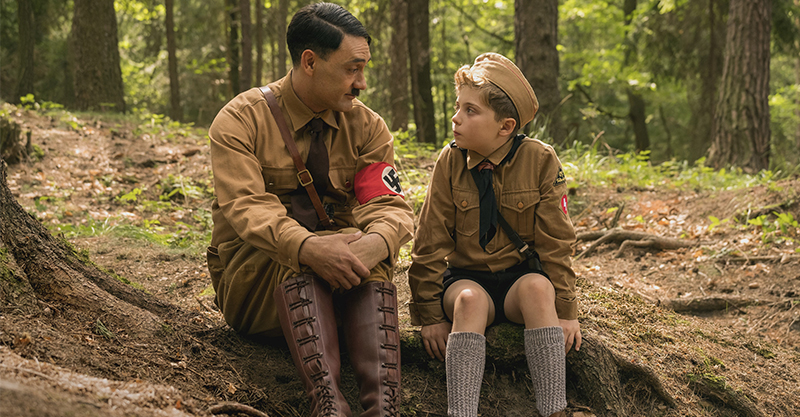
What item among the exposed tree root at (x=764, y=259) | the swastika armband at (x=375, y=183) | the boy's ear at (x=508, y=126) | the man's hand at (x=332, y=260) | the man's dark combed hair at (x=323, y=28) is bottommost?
the exposed tree root at (x=764, y=259)

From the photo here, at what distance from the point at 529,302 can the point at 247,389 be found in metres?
1.27

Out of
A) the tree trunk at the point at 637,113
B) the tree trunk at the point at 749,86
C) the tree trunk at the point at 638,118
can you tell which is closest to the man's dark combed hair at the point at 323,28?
the tree trunk at the point at 749,86

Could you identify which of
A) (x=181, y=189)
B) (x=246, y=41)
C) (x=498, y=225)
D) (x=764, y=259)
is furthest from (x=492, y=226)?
(x=246, y=41)

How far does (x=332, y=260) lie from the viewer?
2.26 metres

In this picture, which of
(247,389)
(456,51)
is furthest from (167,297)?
(456,51)

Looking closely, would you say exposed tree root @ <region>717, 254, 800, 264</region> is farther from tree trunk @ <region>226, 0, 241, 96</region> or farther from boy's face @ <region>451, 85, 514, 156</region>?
tree trunk @ <region>226, 0, 241, 96</region>

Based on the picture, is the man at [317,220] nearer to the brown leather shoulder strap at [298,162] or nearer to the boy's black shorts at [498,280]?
the brown leather shoulder strap at [298,162]

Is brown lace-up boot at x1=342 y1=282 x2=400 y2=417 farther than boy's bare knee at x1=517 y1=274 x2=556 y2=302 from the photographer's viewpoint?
No

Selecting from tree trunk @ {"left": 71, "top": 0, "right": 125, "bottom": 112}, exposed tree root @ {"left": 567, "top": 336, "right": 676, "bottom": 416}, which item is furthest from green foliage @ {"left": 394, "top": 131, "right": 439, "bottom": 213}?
tree trunk @ {"left": 71, "top": 0, "right": 125, "bottom": 112}

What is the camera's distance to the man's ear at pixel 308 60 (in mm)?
2666

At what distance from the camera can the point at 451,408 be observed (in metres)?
2.37

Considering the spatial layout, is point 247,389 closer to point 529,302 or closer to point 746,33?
point 529,302

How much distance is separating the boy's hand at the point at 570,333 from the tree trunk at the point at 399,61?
323 inches

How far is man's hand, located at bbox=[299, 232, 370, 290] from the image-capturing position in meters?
2.27
